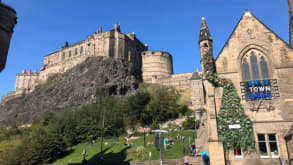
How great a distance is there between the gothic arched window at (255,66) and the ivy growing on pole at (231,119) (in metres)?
1.48

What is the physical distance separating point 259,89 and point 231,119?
2897 mm

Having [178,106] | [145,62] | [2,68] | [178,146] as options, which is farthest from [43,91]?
[2,68]

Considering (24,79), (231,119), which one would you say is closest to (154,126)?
(231,119)

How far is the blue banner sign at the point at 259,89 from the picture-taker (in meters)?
15.0

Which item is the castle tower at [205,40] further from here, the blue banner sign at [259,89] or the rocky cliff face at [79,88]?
the rocky cliff face at [79,88]

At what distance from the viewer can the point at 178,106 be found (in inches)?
1831

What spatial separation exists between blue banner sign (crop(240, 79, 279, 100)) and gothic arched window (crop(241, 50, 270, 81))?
0.42 metres

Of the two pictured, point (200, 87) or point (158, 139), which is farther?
point (200, 87)

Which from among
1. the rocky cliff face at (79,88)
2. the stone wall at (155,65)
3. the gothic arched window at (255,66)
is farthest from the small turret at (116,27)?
the gothic arched window at (255,66)

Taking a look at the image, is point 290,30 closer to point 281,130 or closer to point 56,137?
point 281,130

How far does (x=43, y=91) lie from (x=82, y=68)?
1635 cm

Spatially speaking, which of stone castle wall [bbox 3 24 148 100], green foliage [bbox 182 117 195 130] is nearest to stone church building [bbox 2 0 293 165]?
green foliage [bbox 182 117 195 130]

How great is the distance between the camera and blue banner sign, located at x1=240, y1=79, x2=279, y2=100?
15.0 m

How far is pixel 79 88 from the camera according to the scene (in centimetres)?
6488
